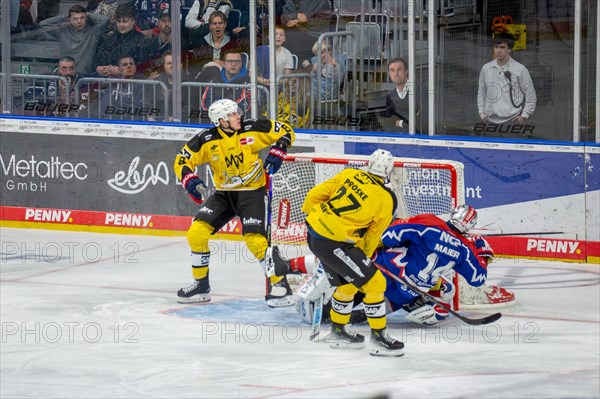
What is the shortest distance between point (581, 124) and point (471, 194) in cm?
114

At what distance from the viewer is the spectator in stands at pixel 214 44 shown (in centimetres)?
1185

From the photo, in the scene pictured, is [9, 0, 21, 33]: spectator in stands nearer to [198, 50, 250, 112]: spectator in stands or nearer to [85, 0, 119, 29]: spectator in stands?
[85, 0, 119, 29]: spectator in stands

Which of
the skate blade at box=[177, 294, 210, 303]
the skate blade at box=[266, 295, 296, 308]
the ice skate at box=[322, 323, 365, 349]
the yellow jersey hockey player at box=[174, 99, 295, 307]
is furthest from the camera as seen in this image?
the skate blade at box=[177, 294, 210, 303]

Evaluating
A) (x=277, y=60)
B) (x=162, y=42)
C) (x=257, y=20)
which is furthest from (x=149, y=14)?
(x=277, y=60)

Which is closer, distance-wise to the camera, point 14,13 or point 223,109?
point 223,109

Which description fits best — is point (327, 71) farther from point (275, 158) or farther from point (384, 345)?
point (384, 345)

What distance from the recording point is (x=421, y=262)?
313 inches

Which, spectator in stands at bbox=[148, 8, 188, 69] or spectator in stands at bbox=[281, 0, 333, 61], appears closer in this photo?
spectator in stands at bbox=[281, 0, 333, 61]

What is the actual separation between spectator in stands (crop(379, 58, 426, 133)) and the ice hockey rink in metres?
1.64

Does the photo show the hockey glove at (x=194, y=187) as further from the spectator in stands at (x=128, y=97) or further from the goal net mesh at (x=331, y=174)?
the spectator in stands at (x=128, y=97)

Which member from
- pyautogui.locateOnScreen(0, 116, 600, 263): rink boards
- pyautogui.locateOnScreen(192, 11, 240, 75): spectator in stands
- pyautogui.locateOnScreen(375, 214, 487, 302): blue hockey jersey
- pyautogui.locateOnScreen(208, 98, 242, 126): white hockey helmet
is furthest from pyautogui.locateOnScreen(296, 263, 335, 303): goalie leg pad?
pyautogui.locateOnScreen(192, 11, 240, 75): spectator in stands

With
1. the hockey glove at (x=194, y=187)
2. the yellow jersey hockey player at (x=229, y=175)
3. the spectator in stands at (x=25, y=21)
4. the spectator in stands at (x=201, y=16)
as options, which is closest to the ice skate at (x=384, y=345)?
the yellow jersey hockey player at (x=229, y=175)

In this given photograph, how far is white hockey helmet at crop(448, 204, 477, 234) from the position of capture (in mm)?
7984

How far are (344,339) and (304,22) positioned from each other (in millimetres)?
4693
